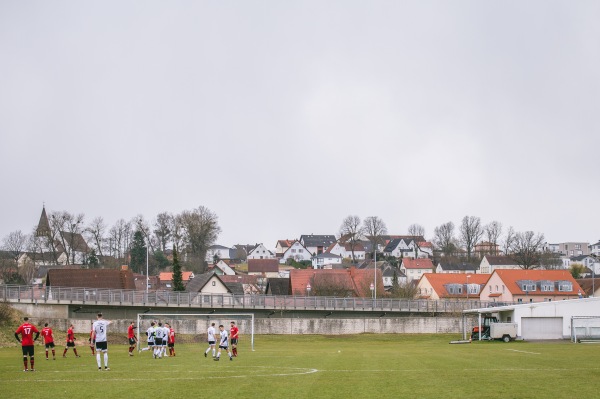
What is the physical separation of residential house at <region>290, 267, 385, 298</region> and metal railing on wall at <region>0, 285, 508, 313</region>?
1841cm

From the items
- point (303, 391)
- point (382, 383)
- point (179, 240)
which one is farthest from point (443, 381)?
point (179, 240)

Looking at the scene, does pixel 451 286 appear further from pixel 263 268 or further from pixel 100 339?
pixel 100 339

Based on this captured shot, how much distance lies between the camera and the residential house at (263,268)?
17925cm

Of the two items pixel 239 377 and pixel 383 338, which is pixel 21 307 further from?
pixel 239 377

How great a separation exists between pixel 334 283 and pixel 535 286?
95.9 ft

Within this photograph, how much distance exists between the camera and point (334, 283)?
335 feet

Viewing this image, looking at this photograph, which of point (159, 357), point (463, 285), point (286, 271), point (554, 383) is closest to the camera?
point (554, 383)

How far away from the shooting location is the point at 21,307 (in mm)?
70500

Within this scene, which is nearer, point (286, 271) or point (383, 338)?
point (383, 338)

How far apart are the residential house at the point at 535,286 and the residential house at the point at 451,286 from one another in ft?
19.3

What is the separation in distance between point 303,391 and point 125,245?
5254 inches

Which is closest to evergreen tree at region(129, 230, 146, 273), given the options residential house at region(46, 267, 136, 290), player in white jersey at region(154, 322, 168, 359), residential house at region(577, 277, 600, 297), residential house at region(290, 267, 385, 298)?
residential house at region(46, 267, 136, 290)

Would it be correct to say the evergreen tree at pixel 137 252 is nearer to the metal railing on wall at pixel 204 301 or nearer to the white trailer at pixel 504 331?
the metal railing on wall at pixel 204 301

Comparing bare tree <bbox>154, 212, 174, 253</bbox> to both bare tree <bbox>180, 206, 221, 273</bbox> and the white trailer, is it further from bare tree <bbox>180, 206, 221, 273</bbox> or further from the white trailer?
the white trailer
